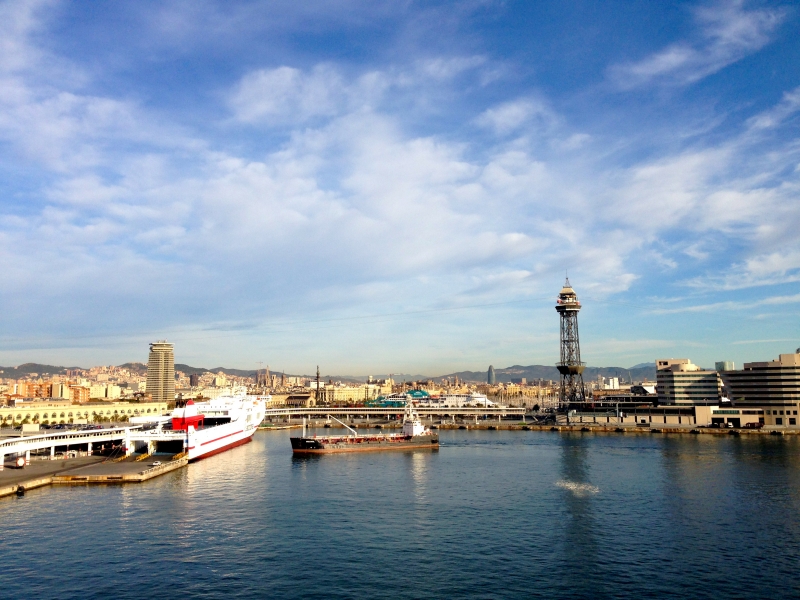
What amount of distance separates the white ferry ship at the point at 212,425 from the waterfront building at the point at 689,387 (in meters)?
73.5

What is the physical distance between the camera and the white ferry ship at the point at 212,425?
57938 mm

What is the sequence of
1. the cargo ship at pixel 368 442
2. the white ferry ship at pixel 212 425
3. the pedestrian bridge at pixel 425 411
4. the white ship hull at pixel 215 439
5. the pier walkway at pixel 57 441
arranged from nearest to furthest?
the pier walkway at pixel 57 441 < the white ship hull at pixel 215 439 < the white ferry ship at pixel 212 425 < the cargo ship at pixel 368 442 < the pedestrian bridge at pixel 425 411

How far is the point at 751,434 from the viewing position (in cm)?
9100

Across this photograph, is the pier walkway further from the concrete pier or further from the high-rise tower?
the high-rise tower

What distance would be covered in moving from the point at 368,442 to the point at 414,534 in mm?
40655

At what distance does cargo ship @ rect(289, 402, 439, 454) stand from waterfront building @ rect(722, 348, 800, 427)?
6254cm

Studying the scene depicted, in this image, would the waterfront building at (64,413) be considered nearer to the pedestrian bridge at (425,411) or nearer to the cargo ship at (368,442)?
the pedestrian bridge at (425,411)

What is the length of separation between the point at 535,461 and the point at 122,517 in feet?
127

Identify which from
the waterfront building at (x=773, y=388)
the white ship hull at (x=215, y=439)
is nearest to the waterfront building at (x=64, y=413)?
the white ship hull at (x=215, y=439)

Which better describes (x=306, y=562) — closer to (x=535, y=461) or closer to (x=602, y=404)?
(x=535, y=461)

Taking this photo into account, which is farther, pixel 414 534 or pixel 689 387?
pixel 689 387

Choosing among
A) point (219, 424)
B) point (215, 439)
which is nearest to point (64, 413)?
point (219, 424)

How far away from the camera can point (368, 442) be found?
230 ft

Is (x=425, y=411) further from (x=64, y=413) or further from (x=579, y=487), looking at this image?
(x=579, y=487)
